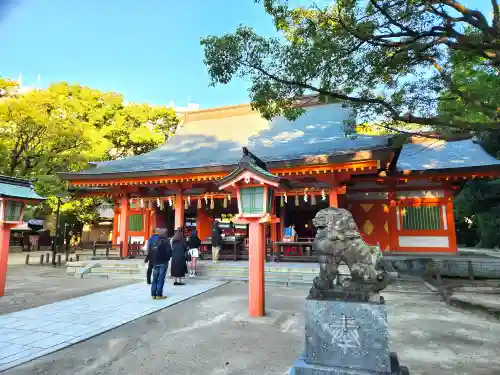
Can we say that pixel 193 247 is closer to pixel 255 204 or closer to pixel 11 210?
pixel 255 204

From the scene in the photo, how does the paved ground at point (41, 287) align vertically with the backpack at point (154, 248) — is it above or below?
below

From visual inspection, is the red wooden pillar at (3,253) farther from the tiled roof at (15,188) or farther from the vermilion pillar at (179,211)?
the vermilion pillar at (179,211)

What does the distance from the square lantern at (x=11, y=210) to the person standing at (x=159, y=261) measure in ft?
13.3

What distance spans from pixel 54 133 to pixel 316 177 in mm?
14669

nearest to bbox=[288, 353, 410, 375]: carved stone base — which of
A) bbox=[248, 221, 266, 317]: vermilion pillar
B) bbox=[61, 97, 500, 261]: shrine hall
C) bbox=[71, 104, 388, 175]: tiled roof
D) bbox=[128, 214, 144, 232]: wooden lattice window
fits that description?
bbox=[248, 221, 266, 317]: vermilion pillar

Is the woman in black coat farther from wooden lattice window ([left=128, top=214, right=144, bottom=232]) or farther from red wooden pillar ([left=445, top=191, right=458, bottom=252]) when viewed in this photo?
red wooden pillar ([left=445, top=191, right=458, bottom=252])

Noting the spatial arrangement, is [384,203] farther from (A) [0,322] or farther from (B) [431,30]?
(A) [0,322]

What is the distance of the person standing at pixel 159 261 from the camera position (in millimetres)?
7590

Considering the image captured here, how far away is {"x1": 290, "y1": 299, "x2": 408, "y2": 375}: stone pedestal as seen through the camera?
317 cm

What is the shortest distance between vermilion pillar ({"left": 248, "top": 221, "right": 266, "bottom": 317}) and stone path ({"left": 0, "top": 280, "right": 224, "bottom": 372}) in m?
2.12

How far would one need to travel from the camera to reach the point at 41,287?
938 centimetres

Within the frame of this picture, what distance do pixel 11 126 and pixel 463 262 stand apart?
21.9 meters

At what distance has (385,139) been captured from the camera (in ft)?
36.1

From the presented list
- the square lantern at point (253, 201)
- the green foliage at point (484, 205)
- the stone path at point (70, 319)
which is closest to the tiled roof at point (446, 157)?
the green foliage at point (484, 205)
